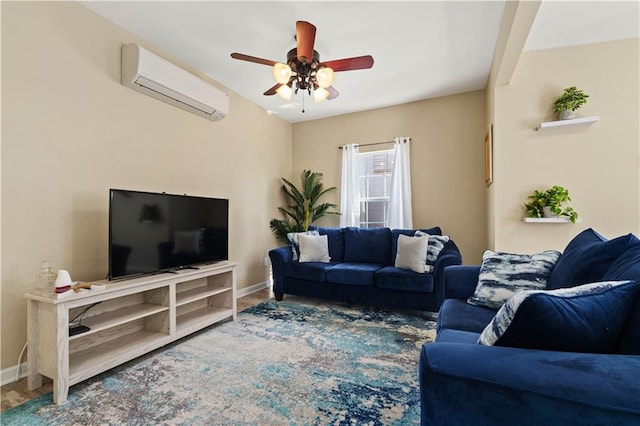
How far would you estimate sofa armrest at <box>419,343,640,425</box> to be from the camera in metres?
0.69

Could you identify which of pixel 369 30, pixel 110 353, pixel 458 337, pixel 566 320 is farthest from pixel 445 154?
pixel 110 353

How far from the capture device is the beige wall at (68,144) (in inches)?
76.5

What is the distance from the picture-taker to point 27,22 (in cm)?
201

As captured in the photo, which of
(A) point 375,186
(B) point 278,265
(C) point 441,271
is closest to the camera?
(C) point 441,271

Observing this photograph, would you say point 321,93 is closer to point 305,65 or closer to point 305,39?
→ point 305,65

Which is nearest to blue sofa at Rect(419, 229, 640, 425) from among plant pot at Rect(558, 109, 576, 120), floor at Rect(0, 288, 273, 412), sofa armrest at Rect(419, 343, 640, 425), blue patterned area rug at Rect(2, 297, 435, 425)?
sofa armrest at Rect(419, 343, 640, 425)

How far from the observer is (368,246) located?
3.81m

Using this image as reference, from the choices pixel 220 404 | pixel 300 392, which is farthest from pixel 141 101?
pixel 300 392

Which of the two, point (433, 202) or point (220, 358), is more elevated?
point (433, 202)

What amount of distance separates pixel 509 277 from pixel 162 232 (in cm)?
262

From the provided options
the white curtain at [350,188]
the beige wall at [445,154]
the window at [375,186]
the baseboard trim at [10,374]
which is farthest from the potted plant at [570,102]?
the baseboard trim at [10,374]

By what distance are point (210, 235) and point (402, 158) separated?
2850 millimetres

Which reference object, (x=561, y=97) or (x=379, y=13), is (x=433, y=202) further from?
(x=379, y=13)

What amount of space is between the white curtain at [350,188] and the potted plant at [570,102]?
2484 mm
